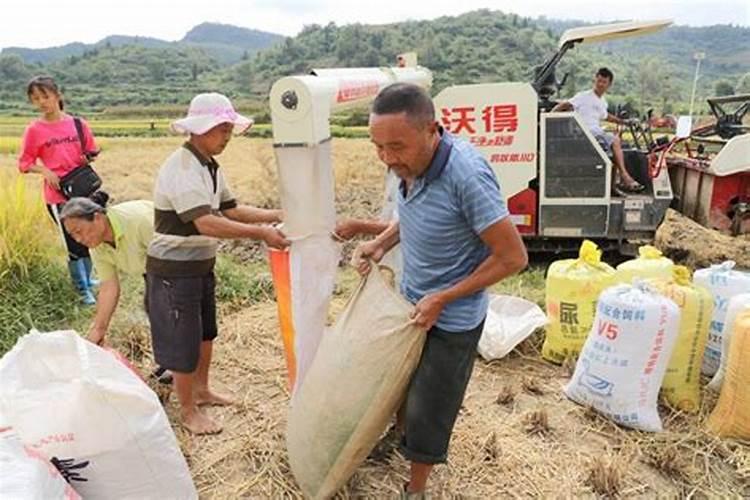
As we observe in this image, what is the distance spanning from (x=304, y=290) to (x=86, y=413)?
2.61 ft

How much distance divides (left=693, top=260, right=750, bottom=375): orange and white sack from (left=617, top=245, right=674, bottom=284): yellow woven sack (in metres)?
0.16

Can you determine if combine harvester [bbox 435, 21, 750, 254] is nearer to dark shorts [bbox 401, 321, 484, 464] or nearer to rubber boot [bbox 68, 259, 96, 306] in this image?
rubber boot [bbox 68, 259, 96, 306]

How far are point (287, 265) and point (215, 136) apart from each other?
24.4 inches

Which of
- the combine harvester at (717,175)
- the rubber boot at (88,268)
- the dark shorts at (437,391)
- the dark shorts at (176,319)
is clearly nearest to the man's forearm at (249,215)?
the dark shorts at (176,319)

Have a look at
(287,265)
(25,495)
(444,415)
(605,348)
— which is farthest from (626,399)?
(25,495)

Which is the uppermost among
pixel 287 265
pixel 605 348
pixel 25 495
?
pixel 287 265

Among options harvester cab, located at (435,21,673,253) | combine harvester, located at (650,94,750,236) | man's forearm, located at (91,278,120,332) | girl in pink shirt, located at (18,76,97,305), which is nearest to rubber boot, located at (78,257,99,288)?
girl in pink shirt, located at (18,76,97,305)

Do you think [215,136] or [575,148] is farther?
[575,148]

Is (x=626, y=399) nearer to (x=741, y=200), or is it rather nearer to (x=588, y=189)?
(x=588, y=189)

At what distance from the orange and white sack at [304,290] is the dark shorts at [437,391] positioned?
1.46 ft

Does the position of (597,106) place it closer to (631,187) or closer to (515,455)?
(631,187)

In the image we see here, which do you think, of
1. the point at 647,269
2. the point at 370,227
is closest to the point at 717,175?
the point at 647,269

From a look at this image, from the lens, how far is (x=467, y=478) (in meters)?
2.47

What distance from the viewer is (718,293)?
3.13 m
